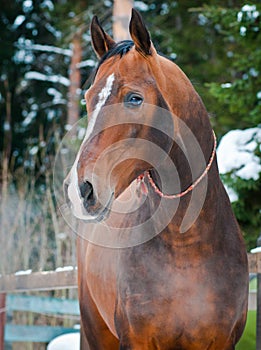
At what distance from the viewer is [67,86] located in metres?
15.8

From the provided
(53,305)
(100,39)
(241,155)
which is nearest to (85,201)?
(100,39)

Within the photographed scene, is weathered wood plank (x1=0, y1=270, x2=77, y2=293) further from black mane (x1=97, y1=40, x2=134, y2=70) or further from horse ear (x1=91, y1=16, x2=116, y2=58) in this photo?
black mane (x1=97, y1=40, x2=134, y2=70)

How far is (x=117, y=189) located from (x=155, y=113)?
1.17 feet

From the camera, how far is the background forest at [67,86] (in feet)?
19.9

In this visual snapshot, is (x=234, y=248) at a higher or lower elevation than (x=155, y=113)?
lower

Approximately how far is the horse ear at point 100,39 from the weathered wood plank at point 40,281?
7.92 feet

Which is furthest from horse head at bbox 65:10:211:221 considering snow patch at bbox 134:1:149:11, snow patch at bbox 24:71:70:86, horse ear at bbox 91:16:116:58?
snow patch at bbox 24:71:70:86

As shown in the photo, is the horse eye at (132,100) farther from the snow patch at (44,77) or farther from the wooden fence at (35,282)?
the snow patch at (44,77)

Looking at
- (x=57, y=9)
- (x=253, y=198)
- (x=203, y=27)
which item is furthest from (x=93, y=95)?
(x=57, y=9)

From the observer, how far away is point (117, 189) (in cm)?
265

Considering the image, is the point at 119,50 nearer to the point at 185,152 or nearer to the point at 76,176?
the point at 185,152

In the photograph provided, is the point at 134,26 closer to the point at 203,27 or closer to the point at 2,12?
the point at 203,27

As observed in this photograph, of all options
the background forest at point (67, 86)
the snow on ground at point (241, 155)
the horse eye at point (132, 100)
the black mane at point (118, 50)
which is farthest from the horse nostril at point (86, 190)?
the snow on ground at point (241, 155)

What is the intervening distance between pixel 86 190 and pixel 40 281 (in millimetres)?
3073
